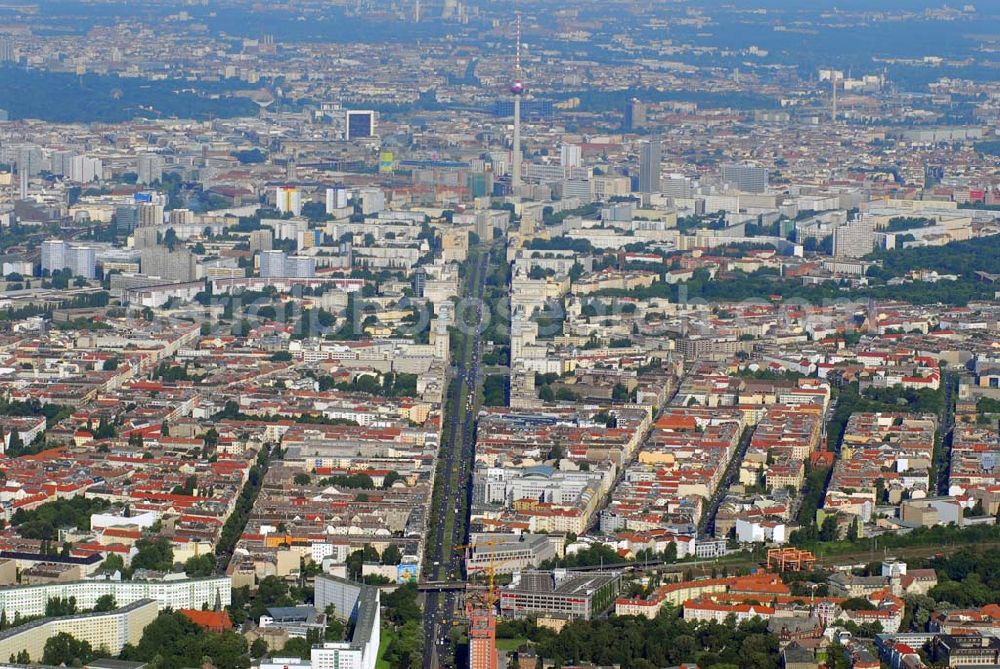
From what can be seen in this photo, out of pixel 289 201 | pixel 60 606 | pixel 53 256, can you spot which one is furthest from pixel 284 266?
pixel 60 606

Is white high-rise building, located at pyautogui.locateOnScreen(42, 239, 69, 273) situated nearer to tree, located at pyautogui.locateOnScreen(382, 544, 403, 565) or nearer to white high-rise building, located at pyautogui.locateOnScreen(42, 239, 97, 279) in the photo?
white high-rise building, located at pyautogui.locateOnScreen(42, 239, 97, 279)

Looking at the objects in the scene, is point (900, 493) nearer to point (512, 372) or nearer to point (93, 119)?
point (512, 372)

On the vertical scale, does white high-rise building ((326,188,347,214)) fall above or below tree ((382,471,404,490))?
below

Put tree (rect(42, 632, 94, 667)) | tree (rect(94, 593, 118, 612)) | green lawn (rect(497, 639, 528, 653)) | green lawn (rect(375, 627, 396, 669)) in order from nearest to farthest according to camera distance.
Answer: tree (rect(42, 632, 94, 667)) → green lawn (rect(375, 627, 396, 669)) → green lawn (rect(497, 639, 528, 653)) → tree (rect(94, 593, 118, 612))

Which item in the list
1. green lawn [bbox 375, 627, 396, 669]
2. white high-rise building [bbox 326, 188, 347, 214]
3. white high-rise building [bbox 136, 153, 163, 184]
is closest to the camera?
green lawn [bbox 375, 627, 396, 669]

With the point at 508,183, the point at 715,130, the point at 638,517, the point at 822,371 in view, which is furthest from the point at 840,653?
the point at 715,130

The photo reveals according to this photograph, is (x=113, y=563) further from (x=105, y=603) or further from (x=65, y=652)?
(x=65, y=652)

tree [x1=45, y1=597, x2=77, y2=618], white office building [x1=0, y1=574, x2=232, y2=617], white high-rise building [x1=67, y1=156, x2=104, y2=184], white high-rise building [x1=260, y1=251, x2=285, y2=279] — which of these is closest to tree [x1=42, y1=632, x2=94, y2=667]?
tree [x1=45, y1=597, x2=77, y2=618]
